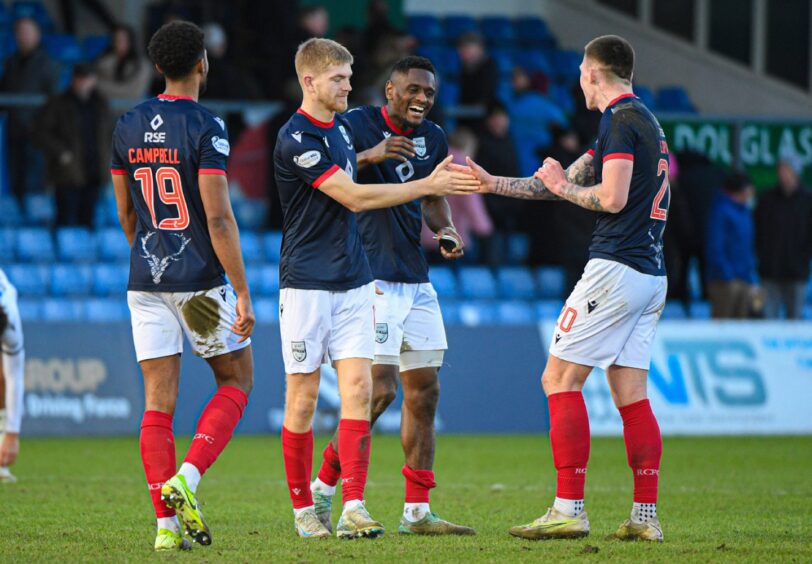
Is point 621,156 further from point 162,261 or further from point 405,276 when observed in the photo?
point 162,261

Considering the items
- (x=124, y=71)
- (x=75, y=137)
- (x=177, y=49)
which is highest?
(x=124, y=71)

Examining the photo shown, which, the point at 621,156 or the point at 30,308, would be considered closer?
the point at 621,156

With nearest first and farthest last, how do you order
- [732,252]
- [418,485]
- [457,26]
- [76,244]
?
[418,485] < [76,244] < [732,252] < [457,26]

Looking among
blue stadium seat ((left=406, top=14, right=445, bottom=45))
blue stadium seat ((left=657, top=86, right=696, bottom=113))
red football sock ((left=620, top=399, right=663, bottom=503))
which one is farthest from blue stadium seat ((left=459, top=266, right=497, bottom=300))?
red football sock ((left=620, top=399, right=663, bottom=503))

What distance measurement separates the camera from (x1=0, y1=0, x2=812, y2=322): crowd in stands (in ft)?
52.3

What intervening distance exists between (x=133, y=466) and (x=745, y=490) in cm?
483

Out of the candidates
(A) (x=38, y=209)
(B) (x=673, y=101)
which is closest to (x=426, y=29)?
(B) (x=673, y=101)

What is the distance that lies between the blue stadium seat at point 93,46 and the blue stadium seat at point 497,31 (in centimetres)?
642

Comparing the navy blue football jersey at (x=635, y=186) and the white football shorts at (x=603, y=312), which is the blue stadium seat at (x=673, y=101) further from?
the white football shorts at (x=603, y=312)

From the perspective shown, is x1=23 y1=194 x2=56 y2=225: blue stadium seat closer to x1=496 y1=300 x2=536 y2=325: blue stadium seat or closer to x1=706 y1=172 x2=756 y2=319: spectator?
x1=496 y1=300 x2=536 y2=325: blue stadium seat

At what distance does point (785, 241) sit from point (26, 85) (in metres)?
9.34

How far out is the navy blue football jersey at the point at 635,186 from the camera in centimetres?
678

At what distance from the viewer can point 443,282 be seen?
16844 mm

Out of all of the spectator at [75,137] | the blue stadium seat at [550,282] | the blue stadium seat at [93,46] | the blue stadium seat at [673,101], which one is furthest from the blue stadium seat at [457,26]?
the spectator at [75,137]
